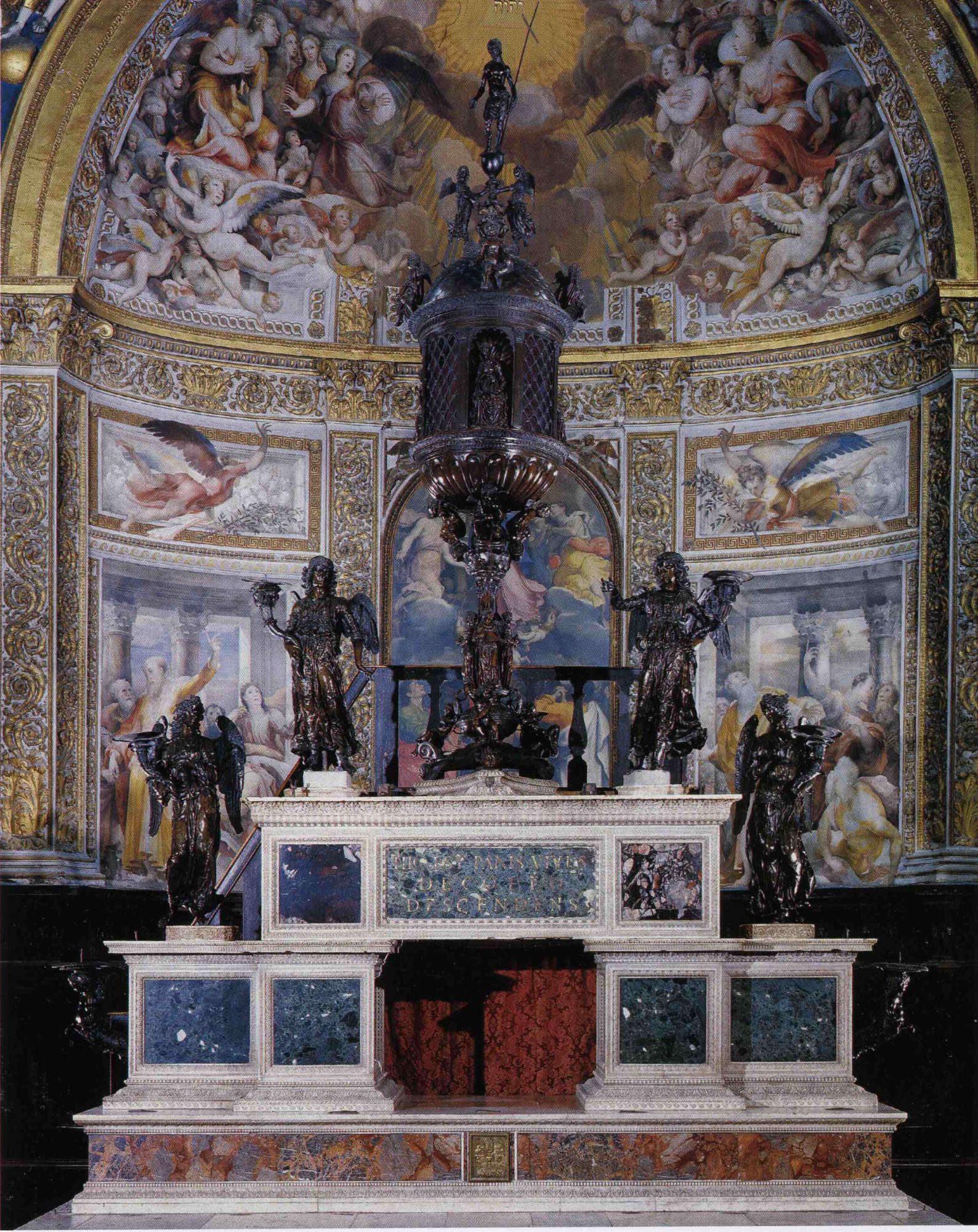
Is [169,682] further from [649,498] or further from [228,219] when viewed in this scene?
[649,498]

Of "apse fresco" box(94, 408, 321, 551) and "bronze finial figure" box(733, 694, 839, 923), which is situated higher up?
"apse fresco" box(94, 408, 321, 551)

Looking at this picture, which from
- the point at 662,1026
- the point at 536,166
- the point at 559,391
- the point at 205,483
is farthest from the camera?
the point at 536,166

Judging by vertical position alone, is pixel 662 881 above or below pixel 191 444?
below

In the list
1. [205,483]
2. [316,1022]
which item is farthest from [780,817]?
[205,483]

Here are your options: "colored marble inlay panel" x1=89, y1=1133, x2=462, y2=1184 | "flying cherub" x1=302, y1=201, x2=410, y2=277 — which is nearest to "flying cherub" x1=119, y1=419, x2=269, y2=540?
"flying cherub" x1=302, y1=201, x2=410, y2=277

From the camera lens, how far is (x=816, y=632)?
1302cm

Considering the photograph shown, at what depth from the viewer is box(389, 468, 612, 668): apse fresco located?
44.9 feet

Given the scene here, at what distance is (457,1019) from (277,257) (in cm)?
681

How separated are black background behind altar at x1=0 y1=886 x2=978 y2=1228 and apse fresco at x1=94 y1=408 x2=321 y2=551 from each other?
3081mm

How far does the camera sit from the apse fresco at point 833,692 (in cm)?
1255

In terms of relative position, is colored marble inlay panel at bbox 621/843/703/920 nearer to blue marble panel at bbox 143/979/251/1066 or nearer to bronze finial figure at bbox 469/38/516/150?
blue marble panel at bbox 143/979/251/1066

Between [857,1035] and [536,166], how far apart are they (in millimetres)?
7804

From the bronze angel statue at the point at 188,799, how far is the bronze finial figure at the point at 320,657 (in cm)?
56

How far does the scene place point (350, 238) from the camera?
45.3ft
